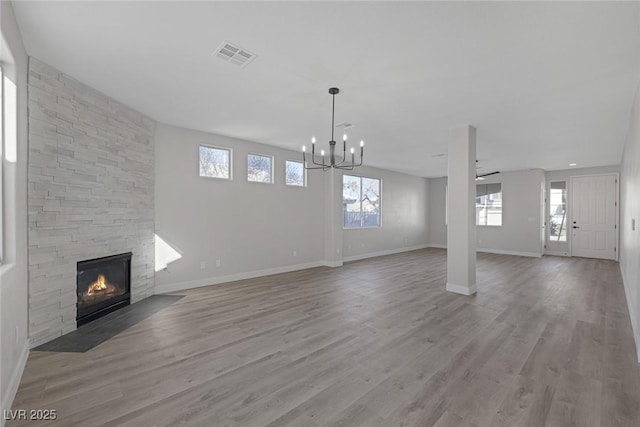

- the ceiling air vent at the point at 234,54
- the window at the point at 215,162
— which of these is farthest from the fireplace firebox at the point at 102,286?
the ceiling air vent at the point at 234,54

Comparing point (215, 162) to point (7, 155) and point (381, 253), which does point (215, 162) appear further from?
point (381, 253)

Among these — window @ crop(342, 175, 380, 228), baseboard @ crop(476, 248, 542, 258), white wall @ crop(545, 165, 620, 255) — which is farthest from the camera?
baseboard @ crop(476, 248, 542, 258)

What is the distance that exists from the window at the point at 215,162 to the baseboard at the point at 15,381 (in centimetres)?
337

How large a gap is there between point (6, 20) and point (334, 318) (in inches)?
158

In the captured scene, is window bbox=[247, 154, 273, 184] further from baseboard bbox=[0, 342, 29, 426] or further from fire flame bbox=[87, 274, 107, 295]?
baseboard bbox=[0, 342, 29, 426]

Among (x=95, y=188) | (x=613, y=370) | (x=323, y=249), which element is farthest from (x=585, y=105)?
(x=95, y=188)

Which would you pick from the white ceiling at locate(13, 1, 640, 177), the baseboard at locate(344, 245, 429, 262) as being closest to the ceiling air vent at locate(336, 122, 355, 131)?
the white ceiling at locate(13, 1, 640, 177)

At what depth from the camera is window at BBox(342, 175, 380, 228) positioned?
8.22 metres

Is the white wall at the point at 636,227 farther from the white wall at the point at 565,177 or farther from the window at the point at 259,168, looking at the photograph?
the window at the point at 259,168

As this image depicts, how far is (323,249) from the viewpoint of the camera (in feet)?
24.1

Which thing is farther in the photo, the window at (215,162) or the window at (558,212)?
the window at (558,212)

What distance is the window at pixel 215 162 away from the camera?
17.5ft

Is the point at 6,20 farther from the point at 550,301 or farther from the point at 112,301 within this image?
the point at 550,301

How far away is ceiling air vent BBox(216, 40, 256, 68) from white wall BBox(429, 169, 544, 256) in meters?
9.77
